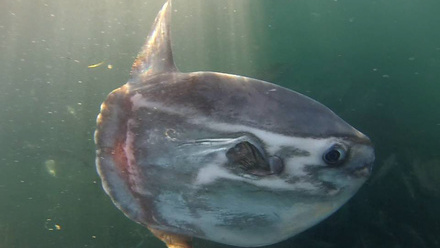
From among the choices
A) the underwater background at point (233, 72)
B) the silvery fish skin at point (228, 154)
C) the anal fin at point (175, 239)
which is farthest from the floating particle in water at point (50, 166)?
the silvery fish skin at point (228, 154)

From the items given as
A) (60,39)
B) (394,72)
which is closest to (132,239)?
(394,72)

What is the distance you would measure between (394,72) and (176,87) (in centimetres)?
1158

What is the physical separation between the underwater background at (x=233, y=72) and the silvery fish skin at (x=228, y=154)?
4.27m

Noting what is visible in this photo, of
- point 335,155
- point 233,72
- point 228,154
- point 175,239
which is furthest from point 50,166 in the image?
point 335,155

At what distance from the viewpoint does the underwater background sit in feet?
22.0

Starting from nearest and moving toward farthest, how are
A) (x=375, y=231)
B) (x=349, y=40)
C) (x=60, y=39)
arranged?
(x=375, y=231) → (x=349, y=40) → (x=60, y=39)

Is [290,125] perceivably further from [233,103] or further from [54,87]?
[54,87]

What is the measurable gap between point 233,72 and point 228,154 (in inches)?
449

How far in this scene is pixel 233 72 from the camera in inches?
520

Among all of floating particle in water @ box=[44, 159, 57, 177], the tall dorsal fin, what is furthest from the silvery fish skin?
A: floating particle in water @ box=[44, 159, 57, 177]

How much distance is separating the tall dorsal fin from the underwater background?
4085 millimetres

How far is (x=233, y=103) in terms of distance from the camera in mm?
2006

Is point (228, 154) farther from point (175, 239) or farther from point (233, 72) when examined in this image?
point (233, 72)

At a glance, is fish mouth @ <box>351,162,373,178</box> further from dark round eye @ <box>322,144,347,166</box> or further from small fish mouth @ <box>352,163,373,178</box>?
dark round eye @ <box>322,144,347,166</box>
